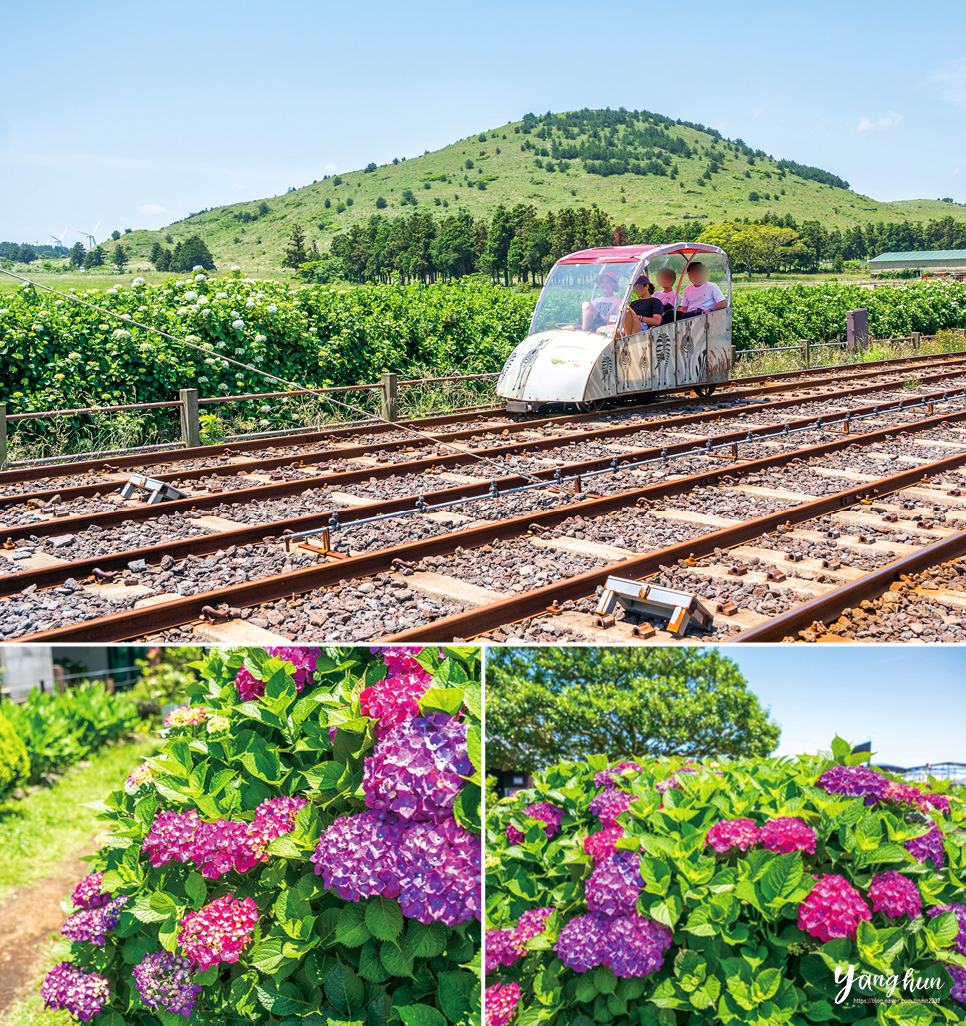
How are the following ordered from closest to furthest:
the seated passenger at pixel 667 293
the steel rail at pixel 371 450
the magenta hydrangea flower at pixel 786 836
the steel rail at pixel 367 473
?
the magenta hydrangea flower at pixel 786 836 < the steel rail at pixel 367 473 < the steel rail at pixel 371 450 < the seated passenger at pixel 667 293

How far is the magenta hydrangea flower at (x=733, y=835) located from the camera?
2.45 meters

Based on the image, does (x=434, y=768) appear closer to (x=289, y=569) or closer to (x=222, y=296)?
(x=289, y=569)

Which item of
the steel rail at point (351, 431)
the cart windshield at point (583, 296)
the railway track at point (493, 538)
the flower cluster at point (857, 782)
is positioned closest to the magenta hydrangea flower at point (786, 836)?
the flower cluster at point (857, 782)

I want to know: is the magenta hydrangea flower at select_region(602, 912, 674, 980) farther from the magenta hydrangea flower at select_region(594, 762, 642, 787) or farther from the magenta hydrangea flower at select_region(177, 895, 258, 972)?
the magenta hydrangea flower at select_region(177, 895, 258, 972)

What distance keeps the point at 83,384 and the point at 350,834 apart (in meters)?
12.7

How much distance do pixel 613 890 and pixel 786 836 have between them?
0.48 metres

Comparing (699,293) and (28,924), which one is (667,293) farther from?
(28,924)

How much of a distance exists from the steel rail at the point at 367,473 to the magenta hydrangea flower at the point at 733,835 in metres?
7.34

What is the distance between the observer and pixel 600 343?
1470 centimetres

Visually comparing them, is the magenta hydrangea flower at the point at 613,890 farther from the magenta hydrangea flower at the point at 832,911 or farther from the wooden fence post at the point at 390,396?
the wooden fence post at the point at 390,396

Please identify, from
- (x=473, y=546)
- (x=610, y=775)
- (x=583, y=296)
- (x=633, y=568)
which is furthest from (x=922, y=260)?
(x=610, y=775)

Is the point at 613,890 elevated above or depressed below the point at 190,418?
below

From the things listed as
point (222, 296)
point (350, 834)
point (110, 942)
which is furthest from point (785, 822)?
point (222, 296)

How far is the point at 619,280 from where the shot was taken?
49.0 ft
